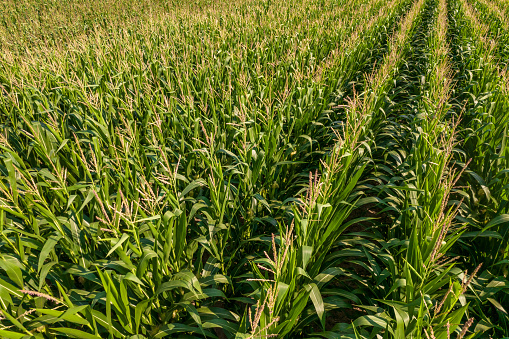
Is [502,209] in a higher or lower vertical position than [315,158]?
higher

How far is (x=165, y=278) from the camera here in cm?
172

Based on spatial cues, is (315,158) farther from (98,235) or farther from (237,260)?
(98,235)

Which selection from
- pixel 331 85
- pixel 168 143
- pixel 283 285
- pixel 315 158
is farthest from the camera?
pixel 331 85

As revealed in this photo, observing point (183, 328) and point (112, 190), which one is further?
point (112, 190)

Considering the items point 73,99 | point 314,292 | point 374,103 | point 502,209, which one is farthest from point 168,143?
point 502,209

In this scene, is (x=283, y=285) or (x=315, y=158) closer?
(x=283, y=285)

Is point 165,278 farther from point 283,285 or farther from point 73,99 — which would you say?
point 73,99

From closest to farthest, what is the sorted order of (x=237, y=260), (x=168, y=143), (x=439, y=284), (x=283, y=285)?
(x=283, y=285)
(x=439, y=284)
(x=237, y=260)
(x=168, y=143)

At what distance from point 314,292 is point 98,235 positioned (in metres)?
1.34

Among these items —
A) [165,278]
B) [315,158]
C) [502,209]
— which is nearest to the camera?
[165,278]

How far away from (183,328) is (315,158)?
2264 millimetres

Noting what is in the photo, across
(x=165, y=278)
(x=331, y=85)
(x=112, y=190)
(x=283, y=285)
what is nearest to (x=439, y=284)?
(x=283, y=285)

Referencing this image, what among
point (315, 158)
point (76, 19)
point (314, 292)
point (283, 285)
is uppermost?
point (76, 19)

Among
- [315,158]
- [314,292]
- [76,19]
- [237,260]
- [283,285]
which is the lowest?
[237,260]
